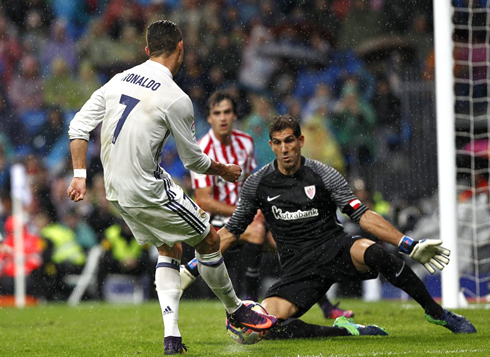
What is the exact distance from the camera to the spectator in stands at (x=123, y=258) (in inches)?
494

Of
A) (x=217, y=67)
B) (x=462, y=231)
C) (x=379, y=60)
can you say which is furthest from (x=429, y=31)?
(x=462, y=231)

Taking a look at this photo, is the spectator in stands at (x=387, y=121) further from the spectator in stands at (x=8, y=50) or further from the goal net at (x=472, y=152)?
the spectator in stands at (x=8, y=50)

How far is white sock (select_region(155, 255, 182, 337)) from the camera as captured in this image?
538cm

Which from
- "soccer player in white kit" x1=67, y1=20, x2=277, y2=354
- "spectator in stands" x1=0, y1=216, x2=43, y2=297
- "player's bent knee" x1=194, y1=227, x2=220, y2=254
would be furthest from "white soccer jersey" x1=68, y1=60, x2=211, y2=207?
"spectator in stands" x1=0, y1=216, x2=43, y2=297

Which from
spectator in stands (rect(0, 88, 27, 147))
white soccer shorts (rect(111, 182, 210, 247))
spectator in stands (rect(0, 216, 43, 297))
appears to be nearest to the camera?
white soccer shorts (rect(111, 182, 210, 247))

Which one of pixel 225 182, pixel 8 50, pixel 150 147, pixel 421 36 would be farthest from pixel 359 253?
pixel 8 50

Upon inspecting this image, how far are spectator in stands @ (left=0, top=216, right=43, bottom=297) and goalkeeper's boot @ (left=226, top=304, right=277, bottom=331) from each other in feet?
24.6

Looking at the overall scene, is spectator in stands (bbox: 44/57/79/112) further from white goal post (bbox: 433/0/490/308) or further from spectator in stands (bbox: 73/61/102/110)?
white goal post (bbox: 433/0/490/308)

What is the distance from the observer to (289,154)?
627 cm

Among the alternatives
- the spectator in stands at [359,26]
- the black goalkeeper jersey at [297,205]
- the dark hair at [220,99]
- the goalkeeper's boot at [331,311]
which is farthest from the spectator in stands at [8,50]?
the black goalkeeper jersey at [297,205]

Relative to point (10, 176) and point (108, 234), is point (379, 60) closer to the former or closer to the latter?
point (108, 234)

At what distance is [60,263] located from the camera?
12664 millimetres

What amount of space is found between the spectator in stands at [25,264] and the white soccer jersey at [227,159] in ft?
17.4

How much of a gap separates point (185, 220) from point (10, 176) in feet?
31.6
